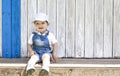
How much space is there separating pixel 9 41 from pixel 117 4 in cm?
187

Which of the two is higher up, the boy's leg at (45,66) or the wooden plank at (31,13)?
the wooden plank at (31,13)

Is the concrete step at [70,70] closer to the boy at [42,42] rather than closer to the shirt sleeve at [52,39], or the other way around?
the boy at [42,42]

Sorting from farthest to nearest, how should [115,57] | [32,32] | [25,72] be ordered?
[115,57] → [32,32] → [25,72]

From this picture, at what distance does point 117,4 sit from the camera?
6.71 meters

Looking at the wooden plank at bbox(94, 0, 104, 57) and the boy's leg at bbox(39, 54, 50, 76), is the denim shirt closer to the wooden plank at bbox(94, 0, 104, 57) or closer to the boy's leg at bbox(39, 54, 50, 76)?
the boy's leg at bbox(39, 54, 50, 76)

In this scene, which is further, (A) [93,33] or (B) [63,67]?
(A) [93,33]

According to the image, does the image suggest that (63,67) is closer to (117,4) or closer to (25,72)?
(25,72)

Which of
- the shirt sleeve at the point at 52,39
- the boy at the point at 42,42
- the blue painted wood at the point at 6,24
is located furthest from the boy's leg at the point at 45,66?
the blue painted wood at the point at 6,24

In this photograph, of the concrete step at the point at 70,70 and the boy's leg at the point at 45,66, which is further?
the concrete step at the point at 70,70

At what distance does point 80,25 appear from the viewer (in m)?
6.69

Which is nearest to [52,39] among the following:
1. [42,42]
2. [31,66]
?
[42,42]

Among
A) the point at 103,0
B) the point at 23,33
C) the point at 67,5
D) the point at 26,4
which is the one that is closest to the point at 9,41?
the point at 23,33

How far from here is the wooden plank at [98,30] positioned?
21.9 feet

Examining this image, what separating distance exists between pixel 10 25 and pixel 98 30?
1.44 meters
